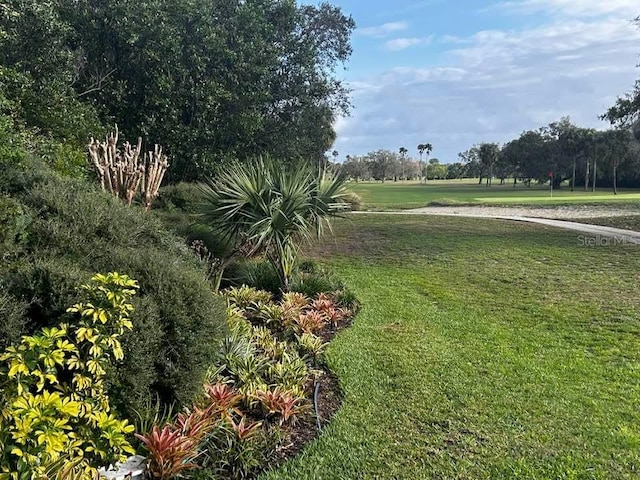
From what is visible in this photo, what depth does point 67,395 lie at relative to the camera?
264 cm

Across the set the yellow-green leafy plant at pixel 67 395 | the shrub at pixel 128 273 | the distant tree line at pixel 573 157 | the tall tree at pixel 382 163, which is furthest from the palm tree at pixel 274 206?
the tall tree at pixel 382 163

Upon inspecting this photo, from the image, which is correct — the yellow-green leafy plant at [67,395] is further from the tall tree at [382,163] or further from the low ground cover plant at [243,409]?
the tall tree at [382,163]

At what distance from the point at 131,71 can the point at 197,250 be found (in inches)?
337

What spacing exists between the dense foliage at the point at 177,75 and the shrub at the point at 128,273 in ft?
24.0

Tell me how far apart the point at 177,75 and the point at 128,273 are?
11.9 metres

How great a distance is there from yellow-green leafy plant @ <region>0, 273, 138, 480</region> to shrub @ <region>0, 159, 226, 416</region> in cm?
17

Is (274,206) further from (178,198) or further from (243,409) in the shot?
(178,198)

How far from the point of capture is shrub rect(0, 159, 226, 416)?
9.50ft

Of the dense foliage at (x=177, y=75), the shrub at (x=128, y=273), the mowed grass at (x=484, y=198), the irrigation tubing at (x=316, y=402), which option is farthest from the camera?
the mowed grass at (x=484, y=198)

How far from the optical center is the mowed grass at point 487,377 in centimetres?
318

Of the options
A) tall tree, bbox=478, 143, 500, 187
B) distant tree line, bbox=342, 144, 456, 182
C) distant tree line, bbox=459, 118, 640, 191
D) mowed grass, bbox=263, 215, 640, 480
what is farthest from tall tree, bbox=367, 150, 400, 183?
mowed grass, bbox=263, 215, 640, 480

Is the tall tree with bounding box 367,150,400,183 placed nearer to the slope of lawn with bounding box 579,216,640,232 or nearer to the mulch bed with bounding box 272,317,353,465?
the slope of lawn with bounding box 579,216,640,232

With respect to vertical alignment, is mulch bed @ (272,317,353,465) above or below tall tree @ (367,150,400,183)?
below

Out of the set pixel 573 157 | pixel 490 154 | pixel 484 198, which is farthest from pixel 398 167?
pixel 484 198
